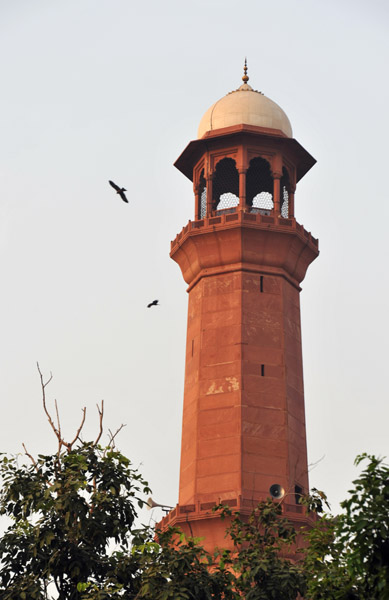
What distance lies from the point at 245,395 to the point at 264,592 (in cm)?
2072

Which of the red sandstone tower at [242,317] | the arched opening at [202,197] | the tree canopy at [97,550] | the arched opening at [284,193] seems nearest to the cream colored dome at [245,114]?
the red sandstone tower at [242,317]

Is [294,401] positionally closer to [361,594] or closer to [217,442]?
[217,442]

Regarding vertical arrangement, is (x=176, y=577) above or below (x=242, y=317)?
below

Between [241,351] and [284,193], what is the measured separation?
1053cm

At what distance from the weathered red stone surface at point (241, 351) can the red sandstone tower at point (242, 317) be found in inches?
2.0

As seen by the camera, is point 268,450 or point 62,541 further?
point 268,450

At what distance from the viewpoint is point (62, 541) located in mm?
26531

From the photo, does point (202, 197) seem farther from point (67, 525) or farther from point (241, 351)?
point (67, 525)

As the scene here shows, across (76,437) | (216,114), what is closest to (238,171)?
(216,114)

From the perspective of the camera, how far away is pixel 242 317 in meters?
49.8

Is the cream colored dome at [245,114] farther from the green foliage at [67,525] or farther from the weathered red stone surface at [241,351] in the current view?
the green foliage at [67,525]

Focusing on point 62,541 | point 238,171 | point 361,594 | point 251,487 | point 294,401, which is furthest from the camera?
point 238,171

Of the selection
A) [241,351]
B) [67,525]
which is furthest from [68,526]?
[241,351]

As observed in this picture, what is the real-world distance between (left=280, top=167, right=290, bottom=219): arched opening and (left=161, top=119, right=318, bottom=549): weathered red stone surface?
80 cm
